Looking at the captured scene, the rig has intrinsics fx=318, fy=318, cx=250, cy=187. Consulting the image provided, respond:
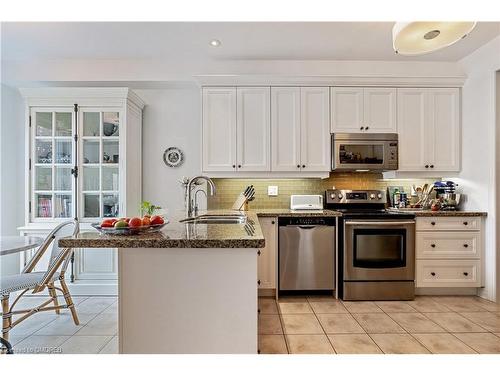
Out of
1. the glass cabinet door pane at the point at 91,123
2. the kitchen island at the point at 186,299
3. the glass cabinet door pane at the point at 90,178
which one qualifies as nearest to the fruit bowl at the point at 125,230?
the kitchen island at the point at 186,299

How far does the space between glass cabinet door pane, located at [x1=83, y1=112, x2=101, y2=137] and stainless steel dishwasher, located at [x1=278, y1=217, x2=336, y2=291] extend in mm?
2292

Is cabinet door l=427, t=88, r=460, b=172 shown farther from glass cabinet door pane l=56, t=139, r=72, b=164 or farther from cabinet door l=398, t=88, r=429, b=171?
glass cabinet door pane l=56, t=139, r=72, b=164

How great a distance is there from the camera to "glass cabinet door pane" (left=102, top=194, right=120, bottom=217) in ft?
11.6

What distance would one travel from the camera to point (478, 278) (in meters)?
3.29

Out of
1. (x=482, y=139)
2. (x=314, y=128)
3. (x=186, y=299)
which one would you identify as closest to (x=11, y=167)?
(x=186, y=299)

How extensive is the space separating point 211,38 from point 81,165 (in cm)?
196

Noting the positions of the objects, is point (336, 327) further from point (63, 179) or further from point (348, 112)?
point (63, 179)

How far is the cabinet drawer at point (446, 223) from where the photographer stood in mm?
3283

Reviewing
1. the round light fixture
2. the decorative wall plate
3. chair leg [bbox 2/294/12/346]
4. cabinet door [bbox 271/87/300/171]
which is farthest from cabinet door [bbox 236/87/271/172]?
chair leg [bbox 2/294/12/346]

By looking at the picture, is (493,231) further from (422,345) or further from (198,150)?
(198,150)

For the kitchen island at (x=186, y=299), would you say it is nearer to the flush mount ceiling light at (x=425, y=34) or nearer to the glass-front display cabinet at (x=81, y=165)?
the flush mount ceiling light at (x=425, y=34)
